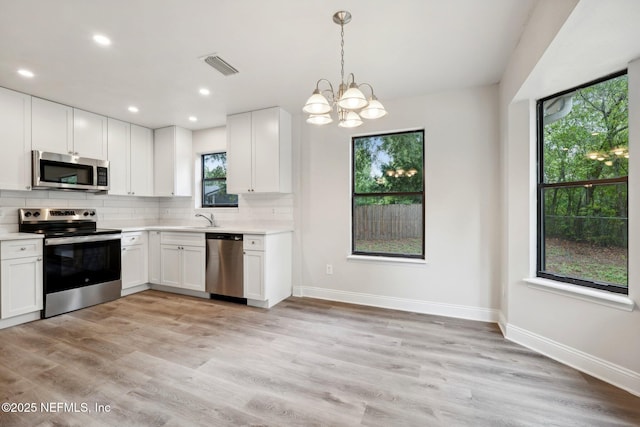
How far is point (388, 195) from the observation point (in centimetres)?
355

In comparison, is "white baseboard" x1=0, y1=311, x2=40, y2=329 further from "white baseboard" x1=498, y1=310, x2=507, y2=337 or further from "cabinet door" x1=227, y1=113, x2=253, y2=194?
"white baseboard" x1=498, y1=310, x2=507, y2=337

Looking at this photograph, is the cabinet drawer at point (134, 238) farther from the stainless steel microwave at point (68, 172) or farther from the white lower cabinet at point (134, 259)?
the stainless steel microwave at point (68, 172)

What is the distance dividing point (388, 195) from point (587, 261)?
6.20 ft

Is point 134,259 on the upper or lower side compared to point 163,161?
lower

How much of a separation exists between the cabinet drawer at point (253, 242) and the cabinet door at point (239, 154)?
27.7 inches

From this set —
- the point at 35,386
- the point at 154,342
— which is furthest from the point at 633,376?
the point at 35,386

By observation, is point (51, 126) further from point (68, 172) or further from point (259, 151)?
point (259, 151)

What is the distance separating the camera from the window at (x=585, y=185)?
2.05 metres

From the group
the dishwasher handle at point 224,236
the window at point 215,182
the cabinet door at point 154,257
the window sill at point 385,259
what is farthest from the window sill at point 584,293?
the cabinet door at point 154,257

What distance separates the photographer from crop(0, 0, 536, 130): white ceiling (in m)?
1.91

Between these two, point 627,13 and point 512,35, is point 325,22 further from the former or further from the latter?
point 627,13

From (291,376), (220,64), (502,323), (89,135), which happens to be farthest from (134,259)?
(502,323)

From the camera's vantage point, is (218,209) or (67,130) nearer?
(67,130)

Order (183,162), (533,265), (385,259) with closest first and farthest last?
(533,265), (385,259), (183,162)
